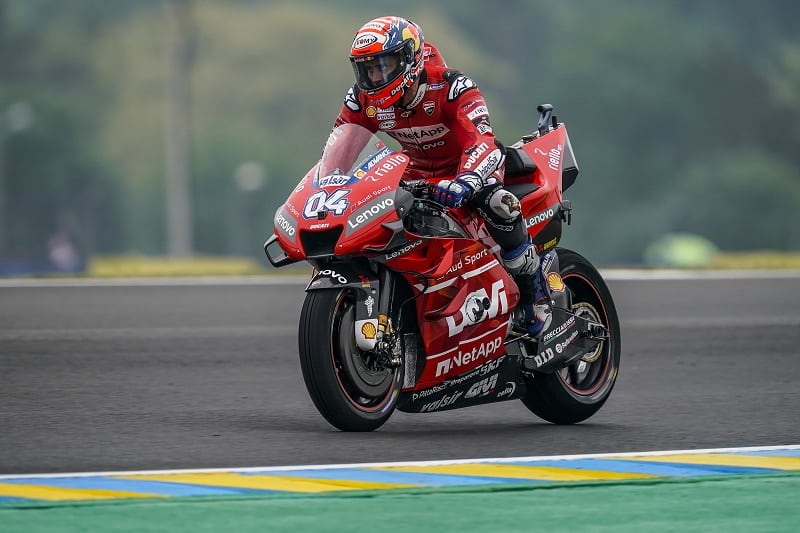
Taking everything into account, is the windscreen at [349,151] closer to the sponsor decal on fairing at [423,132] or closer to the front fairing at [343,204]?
the front fairing at [343,204]

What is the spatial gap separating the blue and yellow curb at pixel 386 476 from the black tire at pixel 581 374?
1.32 metres

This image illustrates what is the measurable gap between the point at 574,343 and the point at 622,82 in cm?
9943

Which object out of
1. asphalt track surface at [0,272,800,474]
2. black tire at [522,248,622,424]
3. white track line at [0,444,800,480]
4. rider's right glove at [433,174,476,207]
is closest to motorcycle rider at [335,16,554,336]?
rider's right glove at [433,174,476,207]

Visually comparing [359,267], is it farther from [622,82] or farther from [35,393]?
[622,82]

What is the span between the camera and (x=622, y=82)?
106562mm

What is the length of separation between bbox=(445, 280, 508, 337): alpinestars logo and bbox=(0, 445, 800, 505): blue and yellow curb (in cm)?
113

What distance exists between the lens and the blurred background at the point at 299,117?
97.6 meters

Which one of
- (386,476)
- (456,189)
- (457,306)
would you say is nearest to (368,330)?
(457,306)

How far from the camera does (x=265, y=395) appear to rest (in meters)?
9.72

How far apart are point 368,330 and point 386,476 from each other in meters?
1.11

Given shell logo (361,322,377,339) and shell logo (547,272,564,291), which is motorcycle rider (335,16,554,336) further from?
shell logo (361,322,377,339)

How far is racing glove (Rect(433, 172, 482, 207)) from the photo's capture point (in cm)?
784

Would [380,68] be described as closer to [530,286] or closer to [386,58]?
[386,58]

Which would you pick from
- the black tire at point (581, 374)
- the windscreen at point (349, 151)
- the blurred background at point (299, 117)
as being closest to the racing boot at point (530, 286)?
the black tire at point (581, 374)
